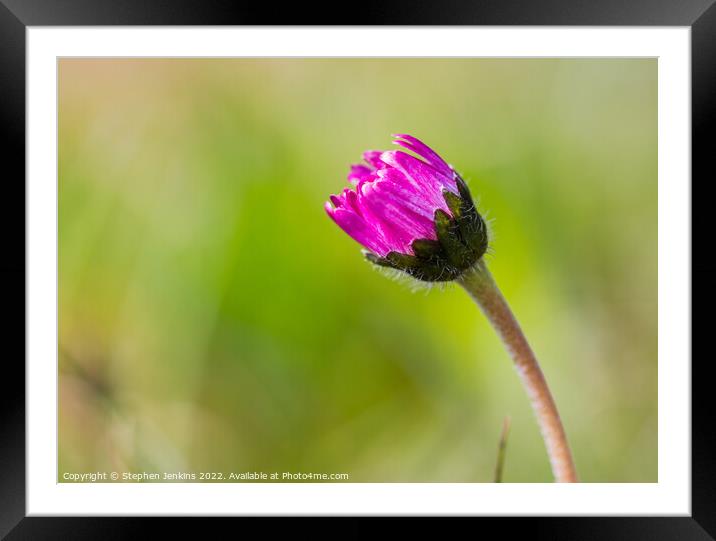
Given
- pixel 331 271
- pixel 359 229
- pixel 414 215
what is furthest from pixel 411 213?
pixel 331 271

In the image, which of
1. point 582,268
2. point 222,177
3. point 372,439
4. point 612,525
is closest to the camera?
point 612,525

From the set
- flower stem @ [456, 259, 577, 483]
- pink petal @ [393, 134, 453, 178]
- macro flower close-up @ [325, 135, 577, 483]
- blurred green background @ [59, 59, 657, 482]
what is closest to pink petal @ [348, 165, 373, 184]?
macro flower close-up @ [325, 135, 577, 483]

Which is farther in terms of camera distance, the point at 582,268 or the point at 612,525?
the point at 582,268

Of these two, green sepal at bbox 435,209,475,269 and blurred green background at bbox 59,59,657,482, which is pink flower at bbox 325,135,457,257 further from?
blurred green background at bbox 59,59,657,482

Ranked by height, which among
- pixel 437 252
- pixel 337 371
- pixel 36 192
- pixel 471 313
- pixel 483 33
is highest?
pixel 483 33

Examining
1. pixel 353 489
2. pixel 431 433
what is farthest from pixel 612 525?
pixel 431 433

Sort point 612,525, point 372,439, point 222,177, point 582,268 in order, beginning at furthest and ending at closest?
point 222,177 < point 582,268 < point 372,439 < point 612,525

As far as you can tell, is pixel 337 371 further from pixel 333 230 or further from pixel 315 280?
pixel 333 230
